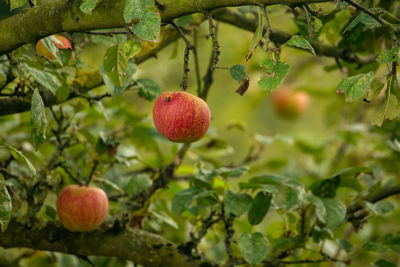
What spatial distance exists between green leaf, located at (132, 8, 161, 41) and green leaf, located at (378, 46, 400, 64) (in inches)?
18.1

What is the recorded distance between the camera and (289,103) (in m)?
4.08

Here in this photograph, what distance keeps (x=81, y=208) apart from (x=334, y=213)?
2.49 ft

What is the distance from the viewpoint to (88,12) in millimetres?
1056

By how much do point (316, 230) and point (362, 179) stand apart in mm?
495

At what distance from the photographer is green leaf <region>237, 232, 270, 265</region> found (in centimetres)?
149

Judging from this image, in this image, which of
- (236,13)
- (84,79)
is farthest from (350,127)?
(84,79)

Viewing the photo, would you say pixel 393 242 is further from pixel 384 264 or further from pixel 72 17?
pixel 72 17

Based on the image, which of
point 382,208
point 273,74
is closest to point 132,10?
point 273,74

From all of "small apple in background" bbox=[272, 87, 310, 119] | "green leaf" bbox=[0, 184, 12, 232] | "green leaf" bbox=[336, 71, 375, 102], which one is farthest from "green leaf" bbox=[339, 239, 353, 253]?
"small apple in background" bbox=[272, 87, 310, 119]

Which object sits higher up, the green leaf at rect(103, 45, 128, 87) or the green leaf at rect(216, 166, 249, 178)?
the green leaf at rect(103, 45, 128, 87)

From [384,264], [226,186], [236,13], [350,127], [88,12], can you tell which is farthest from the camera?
[350,127]

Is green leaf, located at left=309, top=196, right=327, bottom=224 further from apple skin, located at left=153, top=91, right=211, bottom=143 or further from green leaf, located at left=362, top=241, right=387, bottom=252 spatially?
apple skin, located at left=153, top=91, right=211, bottom=143

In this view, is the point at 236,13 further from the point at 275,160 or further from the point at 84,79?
the point at 275,160

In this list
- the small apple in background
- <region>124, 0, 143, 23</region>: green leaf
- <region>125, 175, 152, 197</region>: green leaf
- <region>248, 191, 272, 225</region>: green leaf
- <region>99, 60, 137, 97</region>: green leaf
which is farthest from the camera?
the small apple in background
